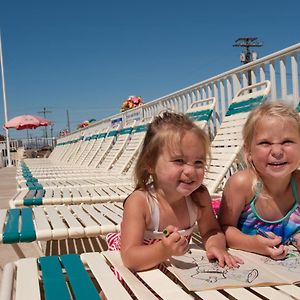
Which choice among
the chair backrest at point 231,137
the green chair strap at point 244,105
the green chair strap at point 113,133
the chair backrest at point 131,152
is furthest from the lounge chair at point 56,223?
the green chair strap at point 113,133

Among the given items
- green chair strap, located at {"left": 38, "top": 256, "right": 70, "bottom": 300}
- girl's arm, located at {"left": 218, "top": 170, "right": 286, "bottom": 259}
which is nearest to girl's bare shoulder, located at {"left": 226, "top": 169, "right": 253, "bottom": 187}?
girl's arm, located at {"left": 218, "top": 170, "right": 286, "bottom": 259}

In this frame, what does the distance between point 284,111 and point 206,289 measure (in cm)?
92

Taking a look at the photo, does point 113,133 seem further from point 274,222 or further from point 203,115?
point 274,222

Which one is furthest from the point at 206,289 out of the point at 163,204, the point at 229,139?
the point at 229,139

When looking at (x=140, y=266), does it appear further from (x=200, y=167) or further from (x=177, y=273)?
(x=200, y=167)

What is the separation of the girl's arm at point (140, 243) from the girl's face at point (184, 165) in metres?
0.15

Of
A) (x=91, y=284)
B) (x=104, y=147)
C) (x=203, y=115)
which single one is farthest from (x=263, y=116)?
(x=104, y=147)

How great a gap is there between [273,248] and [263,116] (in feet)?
1.90

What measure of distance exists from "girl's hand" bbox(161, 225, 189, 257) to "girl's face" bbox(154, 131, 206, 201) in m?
0.24

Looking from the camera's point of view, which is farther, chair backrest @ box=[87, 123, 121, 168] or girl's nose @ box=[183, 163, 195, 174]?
chair backrest @ box=[87, 123, 121, 168]

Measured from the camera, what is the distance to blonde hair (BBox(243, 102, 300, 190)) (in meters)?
1.89

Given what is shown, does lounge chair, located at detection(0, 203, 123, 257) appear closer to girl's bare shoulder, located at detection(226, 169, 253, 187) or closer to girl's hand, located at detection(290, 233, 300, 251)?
girl's bare shoulder, located at detection(226, 169, 253, 187)

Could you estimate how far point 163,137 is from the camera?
5.69ft

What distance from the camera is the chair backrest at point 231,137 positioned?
3.72 m
